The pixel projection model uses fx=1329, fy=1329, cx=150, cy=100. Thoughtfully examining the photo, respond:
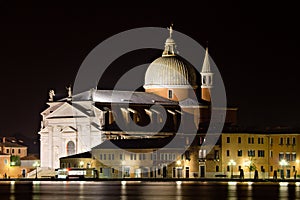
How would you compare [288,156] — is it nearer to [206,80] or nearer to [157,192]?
[206,80]

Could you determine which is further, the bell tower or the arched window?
the bell tower

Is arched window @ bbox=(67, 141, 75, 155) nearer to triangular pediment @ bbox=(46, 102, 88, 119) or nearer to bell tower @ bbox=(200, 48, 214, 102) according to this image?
triangular pediment @ bbox=(46, 102, 88, 119)

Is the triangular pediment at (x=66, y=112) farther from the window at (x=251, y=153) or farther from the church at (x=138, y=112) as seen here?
the window at (x=251, y=153)

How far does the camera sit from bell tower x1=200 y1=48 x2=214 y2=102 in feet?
474

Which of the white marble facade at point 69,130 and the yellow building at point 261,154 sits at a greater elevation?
the white marble facade at point 69,130

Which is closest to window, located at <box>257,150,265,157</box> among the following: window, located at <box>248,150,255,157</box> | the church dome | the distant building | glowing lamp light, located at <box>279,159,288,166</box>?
window, located at <box>248,150,255,157</box>

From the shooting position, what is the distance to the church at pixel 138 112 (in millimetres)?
135125

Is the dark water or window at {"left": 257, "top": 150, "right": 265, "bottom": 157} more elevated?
window at {"left": 257, "top": 150, "right": 265, "bottom": 157}

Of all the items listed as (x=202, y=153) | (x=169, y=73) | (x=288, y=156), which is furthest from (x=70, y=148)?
(x=288, y=156)

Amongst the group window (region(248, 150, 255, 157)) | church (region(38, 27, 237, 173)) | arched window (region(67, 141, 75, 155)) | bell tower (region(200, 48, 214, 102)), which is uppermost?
bell tower (region(200, 48, 214, 102))

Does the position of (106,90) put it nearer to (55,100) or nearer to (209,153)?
(55,100)

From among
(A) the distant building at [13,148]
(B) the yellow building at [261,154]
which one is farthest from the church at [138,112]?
(A) the distant building at [13,148]

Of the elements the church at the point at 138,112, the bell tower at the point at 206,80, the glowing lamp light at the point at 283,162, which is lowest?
the glowing lamp light at the point at 283,162

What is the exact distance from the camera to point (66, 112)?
137m
